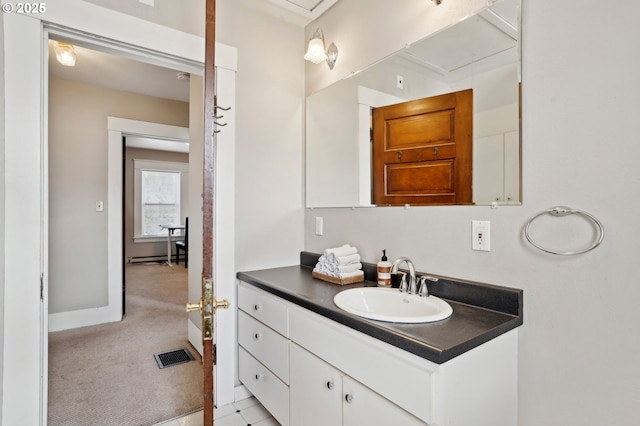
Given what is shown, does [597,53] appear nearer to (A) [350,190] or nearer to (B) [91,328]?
(A) [350,190]

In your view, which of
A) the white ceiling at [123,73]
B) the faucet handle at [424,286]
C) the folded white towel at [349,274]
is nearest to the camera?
the faucet handle at [424,286]

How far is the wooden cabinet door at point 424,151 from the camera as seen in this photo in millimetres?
1374

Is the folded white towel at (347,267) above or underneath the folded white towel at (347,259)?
underneath

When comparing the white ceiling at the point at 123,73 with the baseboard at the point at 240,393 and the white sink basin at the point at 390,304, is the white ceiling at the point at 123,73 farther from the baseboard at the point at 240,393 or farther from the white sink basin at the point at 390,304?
the baseboard at the point at 240,393

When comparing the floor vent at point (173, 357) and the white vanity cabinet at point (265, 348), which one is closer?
the white vanity cabinet at point (265, 348)

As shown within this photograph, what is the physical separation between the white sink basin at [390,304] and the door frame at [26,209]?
136 cm

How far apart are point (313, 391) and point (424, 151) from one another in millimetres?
1178

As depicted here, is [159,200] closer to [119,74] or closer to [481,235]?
[119,74]

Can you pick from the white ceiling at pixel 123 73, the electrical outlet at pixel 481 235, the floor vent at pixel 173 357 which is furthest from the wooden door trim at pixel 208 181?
the floor vent at pixel 173 357

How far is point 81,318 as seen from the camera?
3254 mm

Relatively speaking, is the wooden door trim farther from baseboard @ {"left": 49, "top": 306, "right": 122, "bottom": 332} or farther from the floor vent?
baseboard @ {"left": 49, "top": 306, "right": 122, "bottom": 332}

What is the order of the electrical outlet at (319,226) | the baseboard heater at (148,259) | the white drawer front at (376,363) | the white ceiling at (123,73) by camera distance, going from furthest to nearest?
the baseboard heater at (148,259) < the white ceiling at (123,73) < the electrical outlet at (319,226) < the white drawer front at (376,363)

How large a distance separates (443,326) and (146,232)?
723 centimetres

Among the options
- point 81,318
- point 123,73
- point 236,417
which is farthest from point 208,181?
point 81,318
